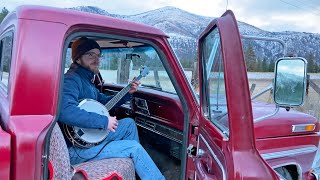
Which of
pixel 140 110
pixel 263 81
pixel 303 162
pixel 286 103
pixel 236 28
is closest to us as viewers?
pixel 236 28

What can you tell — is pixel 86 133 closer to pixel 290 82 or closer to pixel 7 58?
pixel 7 58

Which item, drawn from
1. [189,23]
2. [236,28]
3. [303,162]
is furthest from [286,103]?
[189,23]

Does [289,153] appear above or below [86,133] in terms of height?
below

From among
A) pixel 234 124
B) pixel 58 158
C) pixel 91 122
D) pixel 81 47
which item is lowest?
pixel 58 158

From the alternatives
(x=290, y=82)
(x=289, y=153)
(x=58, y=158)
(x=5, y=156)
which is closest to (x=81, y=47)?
(x=58, y=158)

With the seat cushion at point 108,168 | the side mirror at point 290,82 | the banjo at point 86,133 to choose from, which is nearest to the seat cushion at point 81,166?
the seat cushion at point 108,168

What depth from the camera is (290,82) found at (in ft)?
6.97

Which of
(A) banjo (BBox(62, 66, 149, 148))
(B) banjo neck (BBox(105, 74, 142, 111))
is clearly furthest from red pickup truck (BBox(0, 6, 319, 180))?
(A) banjo (BBox(62, 66, 149, 148))

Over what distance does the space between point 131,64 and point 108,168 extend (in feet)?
4.37

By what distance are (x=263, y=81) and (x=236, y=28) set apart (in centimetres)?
1587

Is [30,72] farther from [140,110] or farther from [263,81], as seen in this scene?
[263,81]

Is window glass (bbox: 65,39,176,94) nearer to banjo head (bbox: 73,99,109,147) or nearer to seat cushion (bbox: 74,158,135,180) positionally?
banjo head (bbox: 73,99,109,147)

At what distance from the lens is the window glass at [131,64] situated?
279 cm

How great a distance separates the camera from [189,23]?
37906 mm
